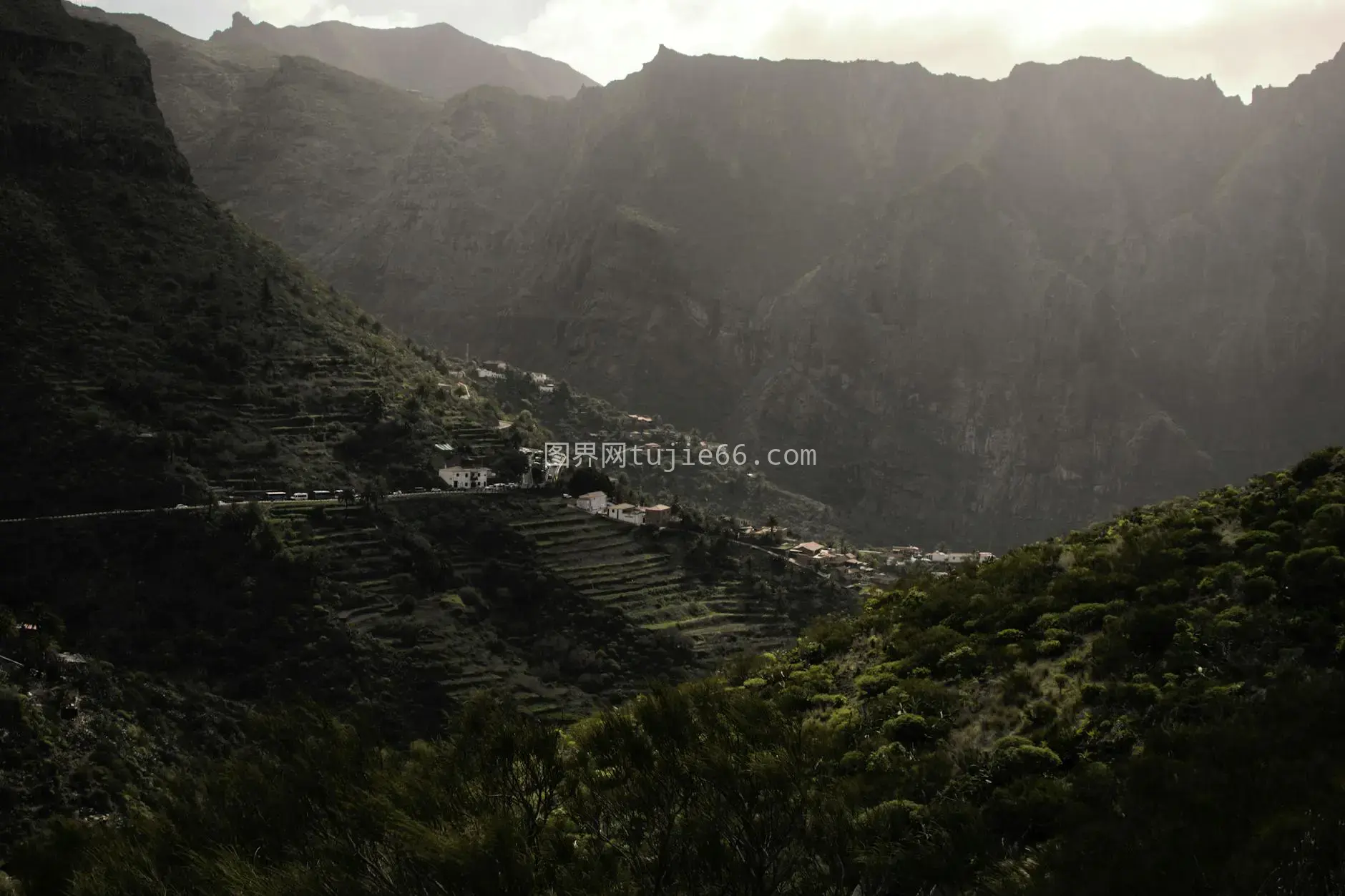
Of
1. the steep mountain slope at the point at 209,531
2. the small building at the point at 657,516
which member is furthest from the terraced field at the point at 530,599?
the small building at the point at 657,516

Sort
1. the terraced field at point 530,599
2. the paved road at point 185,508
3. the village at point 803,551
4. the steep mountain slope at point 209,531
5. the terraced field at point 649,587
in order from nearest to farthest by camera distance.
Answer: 1. the steep mountain slope at point 209,531
2. the paved road at point 185,508
3. the terraced field at point 530,599
4. the terraced field at point 649,587
5. the village at point 803,551

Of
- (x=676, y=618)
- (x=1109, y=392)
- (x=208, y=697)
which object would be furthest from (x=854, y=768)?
(x=1109, y=392)

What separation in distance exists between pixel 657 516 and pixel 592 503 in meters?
5.90

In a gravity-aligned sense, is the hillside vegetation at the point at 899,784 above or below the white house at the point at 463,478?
above

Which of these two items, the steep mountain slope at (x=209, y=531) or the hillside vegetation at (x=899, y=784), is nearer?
the hillside vegetation at (x=899, y=784)

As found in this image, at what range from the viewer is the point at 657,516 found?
8444cm

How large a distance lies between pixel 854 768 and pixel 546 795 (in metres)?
6.82

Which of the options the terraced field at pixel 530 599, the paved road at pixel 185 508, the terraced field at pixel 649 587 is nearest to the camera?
the paved road at pixel 185 508

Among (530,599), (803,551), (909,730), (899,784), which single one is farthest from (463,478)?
(899,784)

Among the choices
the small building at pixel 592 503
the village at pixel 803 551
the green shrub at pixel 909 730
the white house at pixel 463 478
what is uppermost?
the green shrub at pixel 909 730

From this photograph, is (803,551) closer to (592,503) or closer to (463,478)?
(592,503)

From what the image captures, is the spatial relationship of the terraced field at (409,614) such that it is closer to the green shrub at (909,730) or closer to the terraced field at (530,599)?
the terraced field at (530,599)

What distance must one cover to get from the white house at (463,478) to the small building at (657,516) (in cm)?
1370

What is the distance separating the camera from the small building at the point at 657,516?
83438mm
